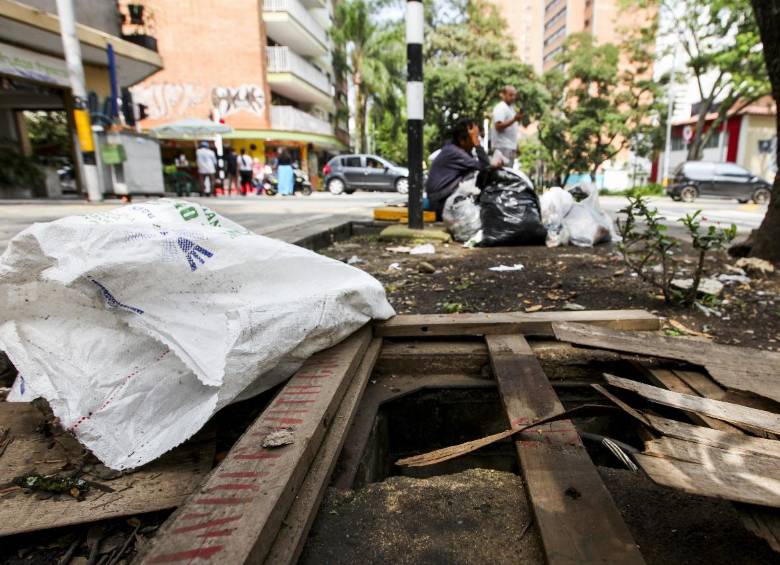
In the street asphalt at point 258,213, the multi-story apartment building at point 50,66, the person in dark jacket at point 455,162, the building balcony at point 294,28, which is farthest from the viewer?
the building balcony at point 294,28

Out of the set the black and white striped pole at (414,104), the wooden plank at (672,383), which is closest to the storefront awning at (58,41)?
the black and white striped pole at (414,104)

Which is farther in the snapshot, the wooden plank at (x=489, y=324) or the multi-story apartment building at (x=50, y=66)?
the multi-story apartment building at (x=50, y=66)

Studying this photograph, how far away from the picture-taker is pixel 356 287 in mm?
1764

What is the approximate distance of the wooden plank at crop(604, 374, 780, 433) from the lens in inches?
48.4

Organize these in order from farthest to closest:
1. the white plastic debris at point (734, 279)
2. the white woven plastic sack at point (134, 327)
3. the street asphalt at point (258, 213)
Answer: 1. the street asphalt at point (258, 213)
2. the white plastic debris at point (734, 279)
3. the white woven plastic sack at point (134, 327)

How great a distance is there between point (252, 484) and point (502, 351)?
1138 mm

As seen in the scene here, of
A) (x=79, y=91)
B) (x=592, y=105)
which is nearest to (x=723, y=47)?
(x=592, y=105)

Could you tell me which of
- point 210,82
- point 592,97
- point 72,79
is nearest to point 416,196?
point 72,79

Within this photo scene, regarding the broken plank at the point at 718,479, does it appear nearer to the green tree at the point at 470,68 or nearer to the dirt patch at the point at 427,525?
the dirt patch at the point at 427,525

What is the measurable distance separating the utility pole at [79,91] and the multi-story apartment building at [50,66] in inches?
32.0

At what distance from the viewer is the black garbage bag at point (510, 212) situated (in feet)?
14.9

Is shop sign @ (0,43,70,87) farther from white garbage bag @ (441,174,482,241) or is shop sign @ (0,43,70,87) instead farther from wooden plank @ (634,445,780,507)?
wooden plank @ (634,445,780,507)

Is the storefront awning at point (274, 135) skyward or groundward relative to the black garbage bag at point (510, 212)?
skyward

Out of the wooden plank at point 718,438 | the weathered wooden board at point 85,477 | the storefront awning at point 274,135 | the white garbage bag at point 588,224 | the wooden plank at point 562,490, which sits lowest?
the weathered wooden board at point 85,477
